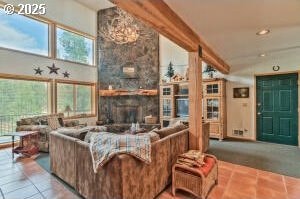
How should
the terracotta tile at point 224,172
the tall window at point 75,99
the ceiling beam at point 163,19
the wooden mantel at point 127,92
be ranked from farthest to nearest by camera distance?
1. the wooden mantel at point 127,92
2. the tall window at point 75,99
3. the terracotta tile at point 224,172
4. the ceiling beam at point 163,19

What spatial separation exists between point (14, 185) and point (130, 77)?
5.77 meters

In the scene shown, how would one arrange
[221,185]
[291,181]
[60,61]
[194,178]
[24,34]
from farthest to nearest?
1. [60,61]
2. [24,34]
3. [291,181]
4. [221,185]
5. [194,178]

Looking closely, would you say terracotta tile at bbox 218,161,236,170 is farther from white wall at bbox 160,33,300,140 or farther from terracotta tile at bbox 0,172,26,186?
terracotta tile at bbox 0,172,26,186

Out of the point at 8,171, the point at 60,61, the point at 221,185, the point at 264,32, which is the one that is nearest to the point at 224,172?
the point at 221,185

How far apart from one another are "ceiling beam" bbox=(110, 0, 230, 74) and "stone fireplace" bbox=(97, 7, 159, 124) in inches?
184

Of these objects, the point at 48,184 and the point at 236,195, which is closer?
the point at 236,195

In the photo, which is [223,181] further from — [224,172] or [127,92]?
[127,92]

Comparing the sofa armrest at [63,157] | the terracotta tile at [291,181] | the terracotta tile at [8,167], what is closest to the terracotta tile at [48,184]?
the sofa armrest at [63,157]

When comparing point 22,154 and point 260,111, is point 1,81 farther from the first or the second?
point 260,111

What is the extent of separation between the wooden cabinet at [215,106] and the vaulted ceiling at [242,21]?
6.88ft

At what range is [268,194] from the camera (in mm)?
2717

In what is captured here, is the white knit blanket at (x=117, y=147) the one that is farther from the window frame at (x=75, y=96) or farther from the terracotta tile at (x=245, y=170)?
the window frame at (x=75, y=96)

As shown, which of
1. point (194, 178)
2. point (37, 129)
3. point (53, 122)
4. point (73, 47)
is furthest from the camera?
point (73, 47)

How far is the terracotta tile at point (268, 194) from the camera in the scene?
264 cm
